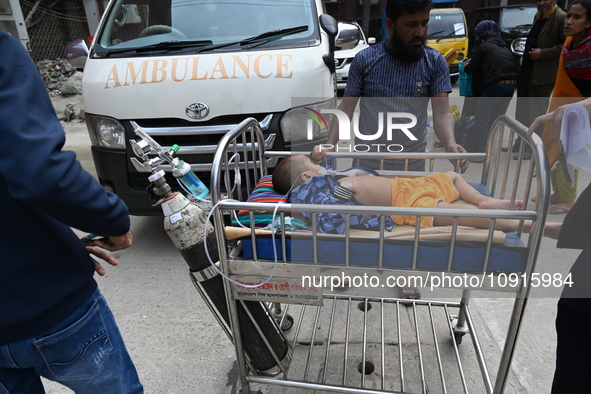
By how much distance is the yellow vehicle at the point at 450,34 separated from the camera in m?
10.3

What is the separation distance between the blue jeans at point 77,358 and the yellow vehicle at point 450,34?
10439 millimetres

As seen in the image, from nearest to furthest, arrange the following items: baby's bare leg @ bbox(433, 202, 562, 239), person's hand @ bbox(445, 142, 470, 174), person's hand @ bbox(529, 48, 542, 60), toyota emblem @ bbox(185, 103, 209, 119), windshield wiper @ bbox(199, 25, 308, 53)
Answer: baby's bare leg @ bbox(433, 202, 562, 239) → person's hand @ bbox(445, 142, 470, 174) → toyota emblem @ bbox(185, 103, 209, 119) → windshield wiper @ bbox(199, 25, 308, 53) → person's hand @ bbox(529, 48, 542, 60)

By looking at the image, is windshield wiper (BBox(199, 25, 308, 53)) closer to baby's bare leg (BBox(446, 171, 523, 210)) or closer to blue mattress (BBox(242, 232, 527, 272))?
baby's bare leg (BBox(446, 171, 523, 210))

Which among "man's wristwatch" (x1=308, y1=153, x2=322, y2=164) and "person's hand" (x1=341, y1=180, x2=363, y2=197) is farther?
→ "man's wristwatch" (x1=308, y1=153, x2=322, y2=164)

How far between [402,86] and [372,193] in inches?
29.3

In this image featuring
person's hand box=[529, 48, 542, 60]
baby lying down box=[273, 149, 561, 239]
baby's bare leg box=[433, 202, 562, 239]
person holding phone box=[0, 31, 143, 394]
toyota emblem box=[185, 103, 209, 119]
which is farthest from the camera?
person's hand box=[529, 48, 542, 60]

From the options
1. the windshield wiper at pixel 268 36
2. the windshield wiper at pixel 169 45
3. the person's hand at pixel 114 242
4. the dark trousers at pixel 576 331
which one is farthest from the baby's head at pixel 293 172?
the windshield wiper at pixel 169 45

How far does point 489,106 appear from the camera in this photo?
16.8 ft

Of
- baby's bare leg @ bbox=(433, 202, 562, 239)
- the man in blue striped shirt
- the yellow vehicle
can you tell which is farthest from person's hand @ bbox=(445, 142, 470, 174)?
the yellow vehicle

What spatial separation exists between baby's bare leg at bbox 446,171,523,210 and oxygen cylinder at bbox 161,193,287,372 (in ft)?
3.81

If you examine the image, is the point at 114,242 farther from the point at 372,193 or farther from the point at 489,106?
the point at 489,106

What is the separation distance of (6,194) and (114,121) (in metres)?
2.25

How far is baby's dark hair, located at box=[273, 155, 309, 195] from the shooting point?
2176 millimetres

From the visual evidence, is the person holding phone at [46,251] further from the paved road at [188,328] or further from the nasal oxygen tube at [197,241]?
the paved road at [188,328]
